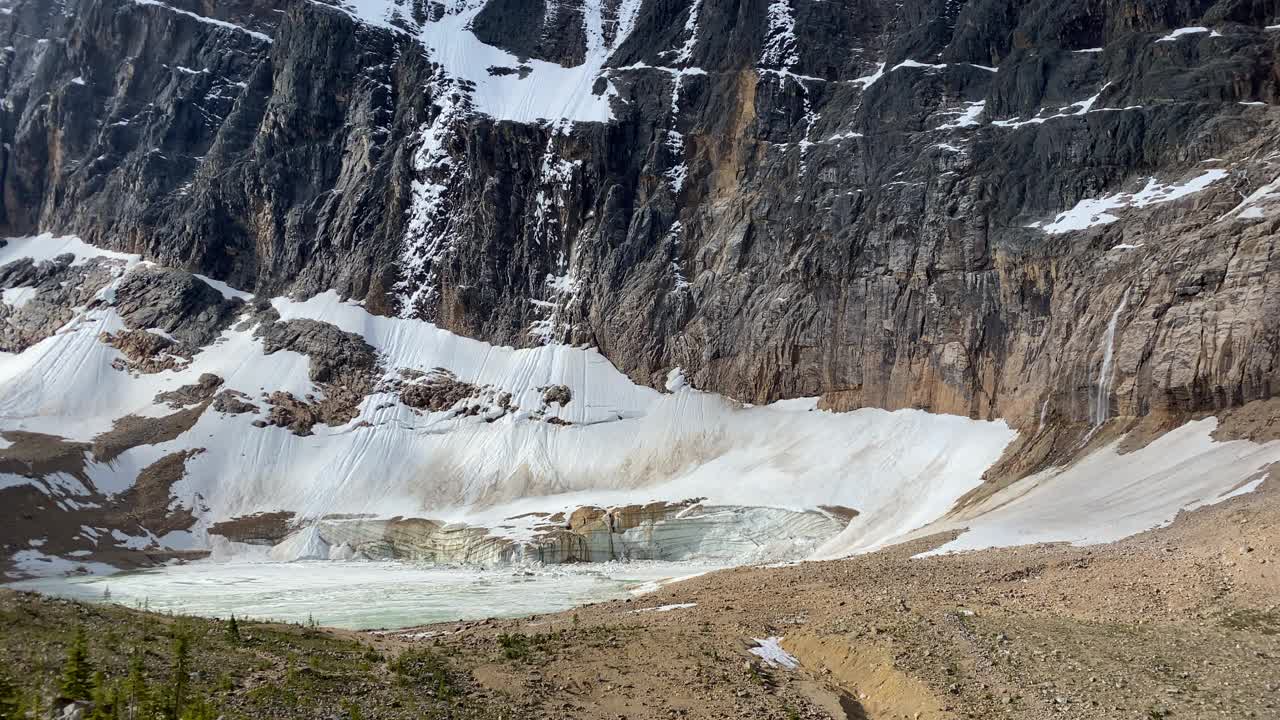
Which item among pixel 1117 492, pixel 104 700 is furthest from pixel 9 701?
pixel 1117 492

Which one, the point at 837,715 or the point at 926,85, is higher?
the point at 926,85

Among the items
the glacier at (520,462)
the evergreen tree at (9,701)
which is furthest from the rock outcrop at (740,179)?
the evergreen tree at (9,701)

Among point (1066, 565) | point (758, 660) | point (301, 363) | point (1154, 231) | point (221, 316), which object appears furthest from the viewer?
point (221, 316)

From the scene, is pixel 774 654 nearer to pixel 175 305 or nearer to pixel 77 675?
pixel 77 675

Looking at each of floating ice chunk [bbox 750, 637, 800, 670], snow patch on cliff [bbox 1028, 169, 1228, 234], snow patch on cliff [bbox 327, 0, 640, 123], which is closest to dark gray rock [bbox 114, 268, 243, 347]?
snow patch on cliff [bbox 327, 0, 640, 123]

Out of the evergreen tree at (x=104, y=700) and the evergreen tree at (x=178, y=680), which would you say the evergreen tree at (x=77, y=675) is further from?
the evergreen tree at (x=178, y=680)

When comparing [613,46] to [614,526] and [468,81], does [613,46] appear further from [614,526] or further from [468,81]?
[614,526]

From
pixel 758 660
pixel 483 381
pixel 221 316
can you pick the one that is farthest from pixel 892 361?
pixel 221 316
